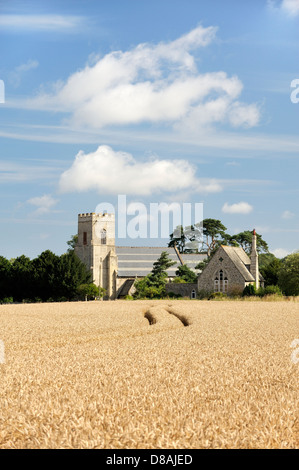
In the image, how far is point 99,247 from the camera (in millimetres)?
91062

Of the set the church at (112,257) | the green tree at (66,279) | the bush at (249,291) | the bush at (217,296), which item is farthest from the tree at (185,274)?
the bush at (249,291)

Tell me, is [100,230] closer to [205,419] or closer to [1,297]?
[1,297]

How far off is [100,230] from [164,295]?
2685 centimetres

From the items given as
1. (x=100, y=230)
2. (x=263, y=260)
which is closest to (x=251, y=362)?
(x=100, y=230)

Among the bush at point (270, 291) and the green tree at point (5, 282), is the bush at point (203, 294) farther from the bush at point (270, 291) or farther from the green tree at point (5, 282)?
the green tree at point (5, 282)

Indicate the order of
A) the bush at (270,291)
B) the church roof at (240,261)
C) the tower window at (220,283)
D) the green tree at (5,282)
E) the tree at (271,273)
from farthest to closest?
the tree at (271,273), the green tree at (5,282), the tower window at (220,283), the church roof at (240,261), the bush at (270,291)

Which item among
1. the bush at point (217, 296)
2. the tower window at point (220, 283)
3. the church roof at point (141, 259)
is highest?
the church roof at point (141, 259)

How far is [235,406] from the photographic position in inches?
255

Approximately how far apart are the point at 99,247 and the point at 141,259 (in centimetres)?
744

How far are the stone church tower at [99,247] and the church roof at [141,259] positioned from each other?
1438 millimetres

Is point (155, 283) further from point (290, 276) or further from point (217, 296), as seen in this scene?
point (290, 276)

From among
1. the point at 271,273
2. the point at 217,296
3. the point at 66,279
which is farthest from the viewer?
the point at 271,273

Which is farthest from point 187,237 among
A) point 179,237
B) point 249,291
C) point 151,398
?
point 151,398

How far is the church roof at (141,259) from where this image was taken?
8881 cm
